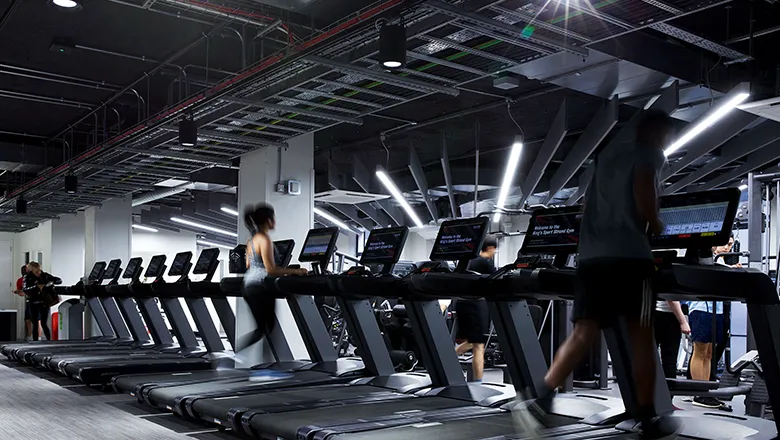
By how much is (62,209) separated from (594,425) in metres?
12.5

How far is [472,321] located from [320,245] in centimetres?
149

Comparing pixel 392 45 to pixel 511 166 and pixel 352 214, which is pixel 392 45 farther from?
pixel 352 214

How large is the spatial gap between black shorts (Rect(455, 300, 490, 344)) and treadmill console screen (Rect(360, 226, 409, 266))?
3.45 ft

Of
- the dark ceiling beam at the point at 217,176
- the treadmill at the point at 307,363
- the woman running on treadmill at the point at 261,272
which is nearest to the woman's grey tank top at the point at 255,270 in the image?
the woman running on treadmill at the point at 261,272

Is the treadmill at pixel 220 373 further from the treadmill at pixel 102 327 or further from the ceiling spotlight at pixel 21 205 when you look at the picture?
the ceiling spotlight at pixel 21 205

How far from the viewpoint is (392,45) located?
4.93m

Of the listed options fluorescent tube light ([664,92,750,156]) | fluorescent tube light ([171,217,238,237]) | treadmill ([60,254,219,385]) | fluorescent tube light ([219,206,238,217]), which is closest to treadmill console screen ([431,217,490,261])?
fluorescent tube light ([664,92,750,156])

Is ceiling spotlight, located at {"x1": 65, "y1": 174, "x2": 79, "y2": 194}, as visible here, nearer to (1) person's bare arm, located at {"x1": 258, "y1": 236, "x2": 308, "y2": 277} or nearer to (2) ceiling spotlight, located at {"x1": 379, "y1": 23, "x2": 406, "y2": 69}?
(1) person's bare arm, located at {"x1": 258, "y1": 236, "x2": 308, "y2": 277}

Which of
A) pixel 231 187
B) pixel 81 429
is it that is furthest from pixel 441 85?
pixel 231 187

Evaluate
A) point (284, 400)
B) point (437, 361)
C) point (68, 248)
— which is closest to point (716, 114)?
point (437, 361)

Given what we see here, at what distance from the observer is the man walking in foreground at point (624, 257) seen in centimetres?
323

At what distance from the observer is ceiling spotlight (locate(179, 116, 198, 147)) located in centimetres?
756

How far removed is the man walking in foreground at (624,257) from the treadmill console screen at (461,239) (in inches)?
73.5

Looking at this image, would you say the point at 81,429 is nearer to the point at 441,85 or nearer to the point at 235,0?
the point at 235,0
